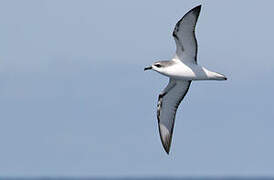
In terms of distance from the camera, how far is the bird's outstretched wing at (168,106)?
46.3 m

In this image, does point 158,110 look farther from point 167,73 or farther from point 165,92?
point 167,73

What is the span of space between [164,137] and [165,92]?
275 cm

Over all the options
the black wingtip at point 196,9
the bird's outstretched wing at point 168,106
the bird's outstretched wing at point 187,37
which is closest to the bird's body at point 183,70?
the bird's outstretched wing at point 187,37

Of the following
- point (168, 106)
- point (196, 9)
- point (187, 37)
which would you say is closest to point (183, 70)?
point (187, 37)

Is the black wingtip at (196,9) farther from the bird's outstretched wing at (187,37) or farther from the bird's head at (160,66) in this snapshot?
the bird's head at (160,66)

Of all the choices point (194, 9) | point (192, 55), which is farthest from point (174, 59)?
point (194, 9)

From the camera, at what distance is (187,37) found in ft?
138

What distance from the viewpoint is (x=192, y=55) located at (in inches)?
1678

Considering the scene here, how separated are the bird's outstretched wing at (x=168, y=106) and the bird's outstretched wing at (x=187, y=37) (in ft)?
11.9

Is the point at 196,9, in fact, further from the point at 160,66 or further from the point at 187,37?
the point at 160,66

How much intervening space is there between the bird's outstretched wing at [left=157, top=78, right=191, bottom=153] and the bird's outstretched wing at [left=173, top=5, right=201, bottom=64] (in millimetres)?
3639

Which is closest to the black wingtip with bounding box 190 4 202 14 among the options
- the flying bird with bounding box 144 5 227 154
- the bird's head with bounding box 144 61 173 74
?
the flying bird with bounding box 144 5 227 154

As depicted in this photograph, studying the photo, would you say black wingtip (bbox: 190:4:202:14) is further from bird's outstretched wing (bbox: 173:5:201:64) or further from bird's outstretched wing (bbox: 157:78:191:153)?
bird's outstretched wing (bbox: 157:78:191:153)

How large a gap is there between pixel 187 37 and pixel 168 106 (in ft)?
21.2
